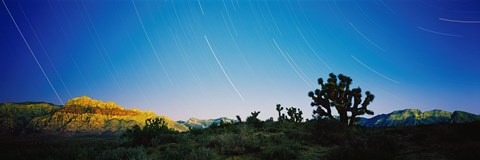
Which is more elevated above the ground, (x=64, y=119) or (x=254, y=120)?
(x=64, y=119)

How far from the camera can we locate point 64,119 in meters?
112

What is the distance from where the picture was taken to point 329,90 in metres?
25.1

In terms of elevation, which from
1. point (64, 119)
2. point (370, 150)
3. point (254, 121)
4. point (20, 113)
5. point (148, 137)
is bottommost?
point (370, 150)

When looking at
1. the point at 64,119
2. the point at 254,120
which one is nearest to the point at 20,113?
the point at 64,119

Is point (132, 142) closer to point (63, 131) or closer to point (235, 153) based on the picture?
point (235, 153)

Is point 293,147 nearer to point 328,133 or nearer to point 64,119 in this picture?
point 328,133

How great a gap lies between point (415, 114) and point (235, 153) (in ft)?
557

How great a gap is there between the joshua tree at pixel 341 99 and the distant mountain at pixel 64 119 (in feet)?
319

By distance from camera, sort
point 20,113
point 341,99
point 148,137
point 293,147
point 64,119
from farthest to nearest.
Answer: point 20,113 → point 64,119 → point 341,99 → point 148,137 → point 293,147

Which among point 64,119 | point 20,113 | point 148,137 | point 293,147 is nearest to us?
point 293,147

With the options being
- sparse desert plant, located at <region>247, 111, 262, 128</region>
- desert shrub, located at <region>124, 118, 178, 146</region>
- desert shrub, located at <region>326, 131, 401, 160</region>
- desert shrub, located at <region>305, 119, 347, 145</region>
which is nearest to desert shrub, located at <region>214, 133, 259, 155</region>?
desert shrub, located at <region>326, 131, 401, 160</region>

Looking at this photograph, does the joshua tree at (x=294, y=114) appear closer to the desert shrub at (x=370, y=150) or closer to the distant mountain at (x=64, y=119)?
the desert shrub at (x=370, y=150)

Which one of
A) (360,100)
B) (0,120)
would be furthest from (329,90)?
(0,120)

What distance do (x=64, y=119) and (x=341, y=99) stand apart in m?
→ 124
